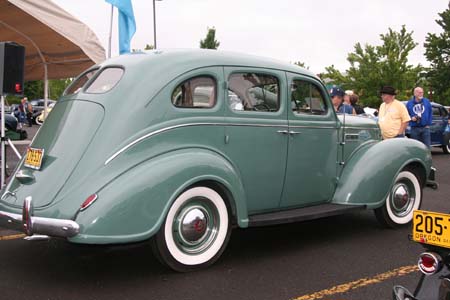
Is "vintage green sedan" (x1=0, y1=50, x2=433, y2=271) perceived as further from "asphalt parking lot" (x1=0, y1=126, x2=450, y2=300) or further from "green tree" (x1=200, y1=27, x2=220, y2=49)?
"green tree" (x1=200, y1=27, x2=220, y2=49)

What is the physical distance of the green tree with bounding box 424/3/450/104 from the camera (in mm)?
38531

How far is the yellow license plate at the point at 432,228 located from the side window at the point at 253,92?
7.09 feet

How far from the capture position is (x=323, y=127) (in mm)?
5156

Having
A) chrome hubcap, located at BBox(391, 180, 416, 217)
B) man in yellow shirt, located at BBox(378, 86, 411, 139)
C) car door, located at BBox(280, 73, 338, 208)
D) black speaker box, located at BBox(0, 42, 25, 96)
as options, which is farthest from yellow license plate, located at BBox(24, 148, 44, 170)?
man in yellow shirt, located at BBox(378, 86, 411, 139)

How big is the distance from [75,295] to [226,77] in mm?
2257

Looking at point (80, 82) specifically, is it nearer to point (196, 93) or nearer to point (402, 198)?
point (196, 93)

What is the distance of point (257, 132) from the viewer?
4535 millimetres

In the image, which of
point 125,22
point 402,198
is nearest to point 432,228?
point 402,198

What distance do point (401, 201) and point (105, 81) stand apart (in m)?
3.58

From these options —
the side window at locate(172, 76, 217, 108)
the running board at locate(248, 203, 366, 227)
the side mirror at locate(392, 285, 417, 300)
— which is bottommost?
the side mirror at locate(392, 285, 417, 300)

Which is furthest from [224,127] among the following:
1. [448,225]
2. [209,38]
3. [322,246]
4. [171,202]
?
[209,38]

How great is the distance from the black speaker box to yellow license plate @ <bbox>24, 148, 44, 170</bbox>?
308 cm

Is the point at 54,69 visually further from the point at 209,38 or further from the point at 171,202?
the point at 209,38

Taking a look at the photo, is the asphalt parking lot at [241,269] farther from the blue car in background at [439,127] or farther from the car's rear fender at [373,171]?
the blue car in background at [439,127]
